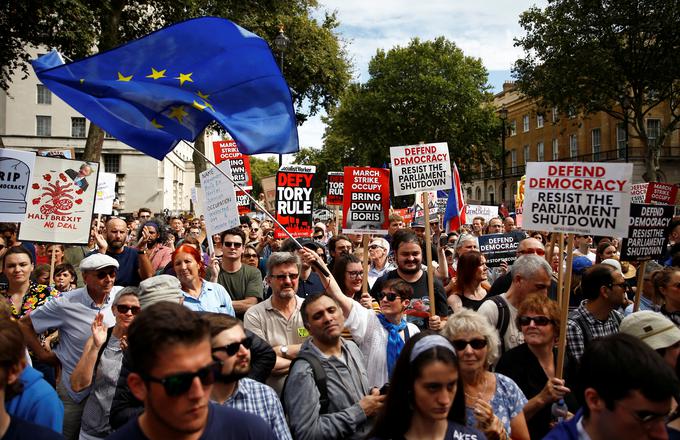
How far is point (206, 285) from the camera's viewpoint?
572 centimetres

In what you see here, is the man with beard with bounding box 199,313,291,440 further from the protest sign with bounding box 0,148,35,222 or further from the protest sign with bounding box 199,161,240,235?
the protest sign with bounding box 0,148,35,222

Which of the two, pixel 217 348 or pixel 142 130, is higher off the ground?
pixel 142 130

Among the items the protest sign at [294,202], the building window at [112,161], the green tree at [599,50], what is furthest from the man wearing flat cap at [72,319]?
the building window at [112,161]

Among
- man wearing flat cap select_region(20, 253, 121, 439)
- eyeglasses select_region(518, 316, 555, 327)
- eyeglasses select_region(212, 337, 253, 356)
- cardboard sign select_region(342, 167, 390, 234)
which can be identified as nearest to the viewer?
eyeglasses select_region(212, 337, 253, 356)

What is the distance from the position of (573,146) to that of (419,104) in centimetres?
1865

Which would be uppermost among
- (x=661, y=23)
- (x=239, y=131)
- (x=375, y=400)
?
(x=661, y=23)

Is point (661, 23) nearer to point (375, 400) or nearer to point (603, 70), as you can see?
point (603, 70)

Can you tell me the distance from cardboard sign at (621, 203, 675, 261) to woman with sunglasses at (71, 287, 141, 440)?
4745 millimetres

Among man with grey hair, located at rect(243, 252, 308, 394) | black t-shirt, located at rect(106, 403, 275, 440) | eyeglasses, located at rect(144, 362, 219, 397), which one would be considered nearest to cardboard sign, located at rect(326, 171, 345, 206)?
man with grey hair, located at rect(243, 252, 308, 394)

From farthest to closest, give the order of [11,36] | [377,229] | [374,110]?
[374,110], [11,36], [377,229]

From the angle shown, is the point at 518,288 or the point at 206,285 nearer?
the point at 518,288

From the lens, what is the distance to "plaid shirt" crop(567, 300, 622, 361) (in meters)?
4.63

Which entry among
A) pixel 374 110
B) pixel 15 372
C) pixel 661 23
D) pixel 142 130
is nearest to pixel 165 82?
pixel 142 130

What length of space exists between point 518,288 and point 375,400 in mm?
1878
